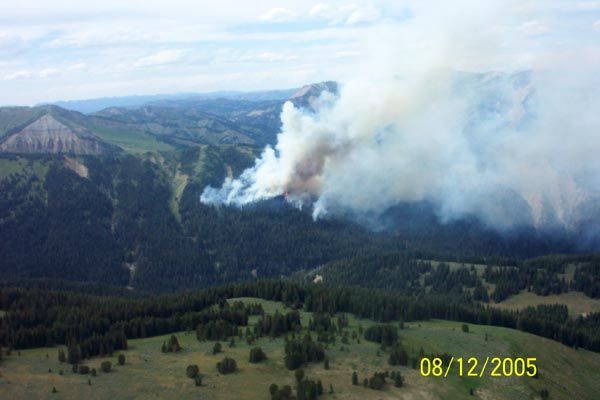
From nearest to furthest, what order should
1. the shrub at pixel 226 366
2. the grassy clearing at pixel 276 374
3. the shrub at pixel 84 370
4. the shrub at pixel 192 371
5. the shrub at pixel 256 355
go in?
the grassy clearing at pixel 276 374 → the shrub at pixel 192 371 → the shrub at pixel 84 370 → the shrub at pixel 226 366 → the shrub at pixel 256 355

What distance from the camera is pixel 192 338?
135250 mm

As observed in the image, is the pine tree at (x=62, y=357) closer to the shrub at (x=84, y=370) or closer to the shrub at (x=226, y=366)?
the shrub at (x=84, y=370)

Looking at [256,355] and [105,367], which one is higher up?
[105,367]

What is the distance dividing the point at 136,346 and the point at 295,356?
123ft

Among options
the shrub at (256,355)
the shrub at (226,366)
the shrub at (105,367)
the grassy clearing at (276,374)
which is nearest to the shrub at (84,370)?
the grassy clearing at (276,374)

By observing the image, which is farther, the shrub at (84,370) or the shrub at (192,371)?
the shrub at (84,370)

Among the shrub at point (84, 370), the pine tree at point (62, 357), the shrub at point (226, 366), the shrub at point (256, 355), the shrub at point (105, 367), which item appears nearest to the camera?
the shrub at point (84, 370)

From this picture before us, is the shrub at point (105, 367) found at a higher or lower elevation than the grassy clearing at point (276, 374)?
higher

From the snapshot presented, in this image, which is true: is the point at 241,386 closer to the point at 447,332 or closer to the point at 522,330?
the point at 447,332

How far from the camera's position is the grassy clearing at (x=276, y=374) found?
334 ft

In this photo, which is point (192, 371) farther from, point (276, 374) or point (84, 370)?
point (84, 370)

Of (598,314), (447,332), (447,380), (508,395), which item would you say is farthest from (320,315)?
(598,314)

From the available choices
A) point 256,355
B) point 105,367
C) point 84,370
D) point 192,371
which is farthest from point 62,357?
point 256,355

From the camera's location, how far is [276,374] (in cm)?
11181
